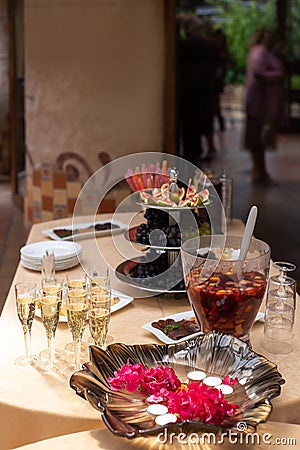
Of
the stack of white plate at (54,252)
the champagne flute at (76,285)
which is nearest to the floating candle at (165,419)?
the champagne flute at (76,285)

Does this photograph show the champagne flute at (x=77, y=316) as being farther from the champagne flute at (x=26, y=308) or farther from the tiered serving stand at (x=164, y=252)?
the tiered serving stand at (x=164, y=252)

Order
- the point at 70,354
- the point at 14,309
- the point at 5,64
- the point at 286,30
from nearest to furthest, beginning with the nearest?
the point at 70,354
the point at 14,309
the point at 286,30
the point at 5,64

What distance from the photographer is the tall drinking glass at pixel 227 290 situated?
188cm

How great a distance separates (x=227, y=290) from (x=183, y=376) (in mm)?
267

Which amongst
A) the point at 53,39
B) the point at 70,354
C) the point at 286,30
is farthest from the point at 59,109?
the point at 70,354

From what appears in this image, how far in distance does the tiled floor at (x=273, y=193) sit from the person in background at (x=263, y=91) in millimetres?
78

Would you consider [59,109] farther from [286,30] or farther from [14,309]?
[14,309]

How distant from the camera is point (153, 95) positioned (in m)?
4.95

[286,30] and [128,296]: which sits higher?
[286,30]

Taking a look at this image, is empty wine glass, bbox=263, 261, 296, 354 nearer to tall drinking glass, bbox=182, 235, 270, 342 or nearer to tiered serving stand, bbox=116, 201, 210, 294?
tall drinking glass, bbox=182, 235, 270, 342

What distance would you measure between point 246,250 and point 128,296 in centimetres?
Result: 49

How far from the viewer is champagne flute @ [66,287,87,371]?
180 centimetres

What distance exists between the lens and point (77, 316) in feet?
5.92

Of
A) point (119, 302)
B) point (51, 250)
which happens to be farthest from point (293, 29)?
point (119, 302)
